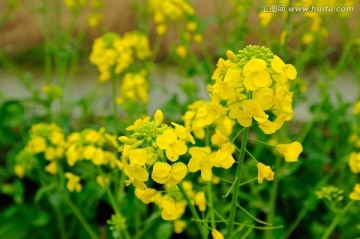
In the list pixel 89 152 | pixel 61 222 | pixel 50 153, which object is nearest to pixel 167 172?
pixel 89 152

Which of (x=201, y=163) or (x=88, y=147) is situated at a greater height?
(x=201, y=163)

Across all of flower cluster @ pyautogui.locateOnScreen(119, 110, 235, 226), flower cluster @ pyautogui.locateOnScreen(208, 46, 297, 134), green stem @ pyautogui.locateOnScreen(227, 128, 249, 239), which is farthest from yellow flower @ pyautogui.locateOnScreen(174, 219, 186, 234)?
flower cluster @ pyautogui.locateOnScreen(208, 46, 297, 134)

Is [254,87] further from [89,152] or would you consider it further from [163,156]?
[89,152]

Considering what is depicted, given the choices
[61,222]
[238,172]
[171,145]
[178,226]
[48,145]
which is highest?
[171,145]

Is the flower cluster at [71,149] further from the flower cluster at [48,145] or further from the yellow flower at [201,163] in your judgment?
the yellow flower at [201,163]

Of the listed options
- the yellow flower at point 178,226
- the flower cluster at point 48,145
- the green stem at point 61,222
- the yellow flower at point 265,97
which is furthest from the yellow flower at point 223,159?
the green stem at point 61,222

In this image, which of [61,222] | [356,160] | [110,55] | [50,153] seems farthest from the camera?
[61,222]
